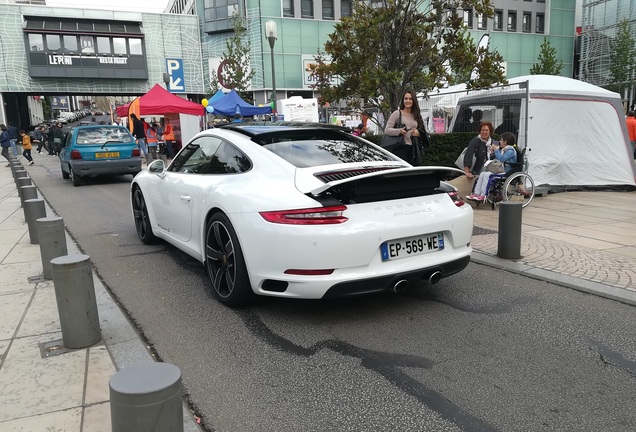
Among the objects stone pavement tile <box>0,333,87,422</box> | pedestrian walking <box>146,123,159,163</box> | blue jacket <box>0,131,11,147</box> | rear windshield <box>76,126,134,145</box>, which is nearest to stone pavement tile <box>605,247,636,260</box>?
stone pavement tile <box>0,333,87,422</box>

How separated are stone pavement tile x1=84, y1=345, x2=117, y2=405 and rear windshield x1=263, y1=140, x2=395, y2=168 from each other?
6.52 ft

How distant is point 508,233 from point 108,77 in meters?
41.5

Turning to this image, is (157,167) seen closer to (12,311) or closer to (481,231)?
(12,311)

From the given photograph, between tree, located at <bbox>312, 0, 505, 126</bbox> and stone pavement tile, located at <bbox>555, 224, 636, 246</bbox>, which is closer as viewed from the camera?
stone pavement tile, located at <bbox>555, 224, 636, 246</bbox>

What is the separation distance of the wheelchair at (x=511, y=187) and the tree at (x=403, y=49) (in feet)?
8.32

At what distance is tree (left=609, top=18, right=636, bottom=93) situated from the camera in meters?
37.8

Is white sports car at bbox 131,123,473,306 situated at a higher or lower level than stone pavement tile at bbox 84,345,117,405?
higher

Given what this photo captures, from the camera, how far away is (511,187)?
29.7 ft

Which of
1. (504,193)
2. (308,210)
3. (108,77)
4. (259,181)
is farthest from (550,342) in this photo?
(108,77)

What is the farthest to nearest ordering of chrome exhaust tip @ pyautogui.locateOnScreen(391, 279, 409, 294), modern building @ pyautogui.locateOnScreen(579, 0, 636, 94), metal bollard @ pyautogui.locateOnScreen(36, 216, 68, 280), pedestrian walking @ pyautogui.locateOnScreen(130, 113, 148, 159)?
1. modern building @ pyautogui.locateOnScreen(579, 0, 636, 94)
2. pedestrian walking @ pyautogui.locateOnScreen(130, 113, 148, 159)
3. metal bollard @ pyautogui.locateOnScreen(36, 216, 68, 280)
4. chrome exhaust tip @ pyautogui.locateOnScreen(391, 279, 409, 294)

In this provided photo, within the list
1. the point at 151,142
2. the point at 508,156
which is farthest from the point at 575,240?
the point at 151,142

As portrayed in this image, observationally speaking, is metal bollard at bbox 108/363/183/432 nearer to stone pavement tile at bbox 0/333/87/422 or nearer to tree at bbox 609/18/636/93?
stone pavement tile at bbox 0/333/87/422

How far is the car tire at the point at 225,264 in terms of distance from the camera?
387cm

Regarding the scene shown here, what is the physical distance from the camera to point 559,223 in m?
7.74
